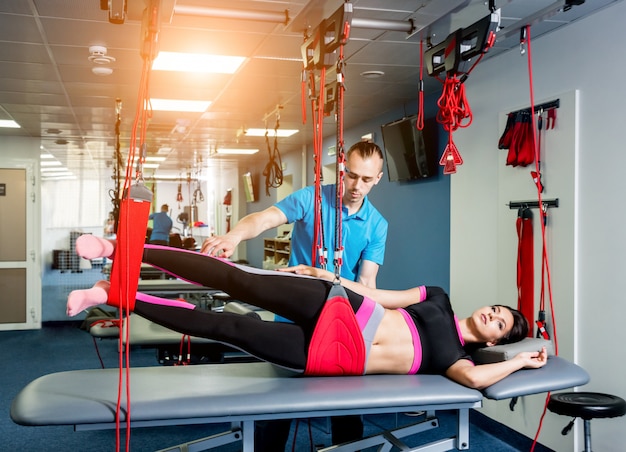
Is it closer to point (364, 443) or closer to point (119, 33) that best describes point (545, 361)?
point (364, 443)

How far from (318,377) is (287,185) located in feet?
22.3

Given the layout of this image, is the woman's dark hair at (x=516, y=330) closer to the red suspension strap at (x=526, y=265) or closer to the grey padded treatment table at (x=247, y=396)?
the grey padded treatment table at (x=247, y=396)

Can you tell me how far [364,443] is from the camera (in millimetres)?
1869

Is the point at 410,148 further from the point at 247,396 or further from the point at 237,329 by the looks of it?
the point at 247,396

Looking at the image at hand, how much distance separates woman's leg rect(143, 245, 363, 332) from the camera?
187 cm

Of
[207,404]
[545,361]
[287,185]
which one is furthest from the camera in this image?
[287,185]

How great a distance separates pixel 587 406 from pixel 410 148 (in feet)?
8.27

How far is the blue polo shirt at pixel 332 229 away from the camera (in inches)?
92.5

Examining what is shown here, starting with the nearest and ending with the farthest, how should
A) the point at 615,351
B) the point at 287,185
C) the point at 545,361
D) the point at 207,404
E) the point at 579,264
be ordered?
the point at 207,404 < the point at 545,361 < the point at 615,351 < the point at 579,264 < the point at 287,185

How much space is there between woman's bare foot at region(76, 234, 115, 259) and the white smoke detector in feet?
6.24

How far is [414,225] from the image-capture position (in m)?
4.68

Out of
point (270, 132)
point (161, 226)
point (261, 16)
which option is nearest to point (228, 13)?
point (261, 16)

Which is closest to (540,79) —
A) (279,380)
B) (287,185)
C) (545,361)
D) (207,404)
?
(545,361)

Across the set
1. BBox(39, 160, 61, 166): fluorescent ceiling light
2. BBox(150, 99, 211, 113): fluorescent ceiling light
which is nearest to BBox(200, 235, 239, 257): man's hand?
BBox(150, 99, 211, 113): fluorescent ceiling light
